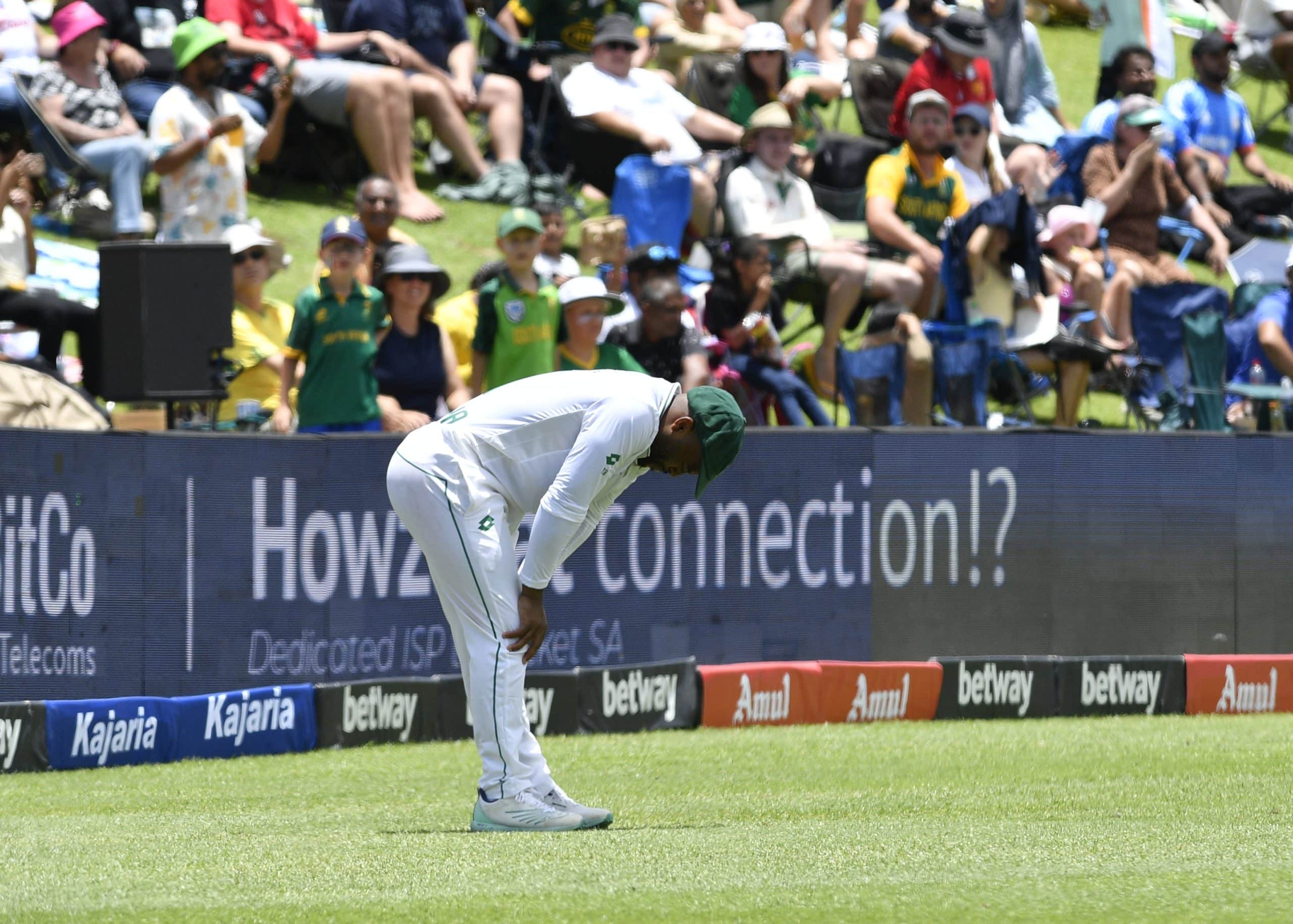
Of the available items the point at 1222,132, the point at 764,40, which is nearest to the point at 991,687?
the point at 764,40

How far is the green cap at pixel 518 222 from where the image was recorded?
10.7m

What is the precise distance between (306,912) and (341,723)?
4.32 meters

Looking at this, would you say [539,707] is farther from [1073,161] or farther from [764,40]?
[1073,161]

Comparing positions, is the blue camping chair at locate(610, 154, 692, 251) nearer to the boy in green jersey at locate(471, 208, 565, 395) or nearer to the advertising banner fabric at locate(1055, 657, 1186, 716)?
the boy in green jersey at locate(471, 208, 565, 395)

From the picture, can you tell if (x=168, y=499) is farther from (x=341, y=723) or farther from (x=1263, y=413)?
(x=1263, y=413)

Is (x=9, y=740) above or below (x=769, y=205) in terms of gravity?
below

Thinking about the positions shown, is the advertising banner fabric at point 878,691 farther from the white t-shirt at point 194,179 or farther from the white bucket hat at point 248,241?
the white t-shirt at point 194,179

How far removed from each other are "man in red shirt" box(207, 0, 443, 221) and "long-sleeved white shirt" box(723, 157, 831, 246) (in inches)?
89.9

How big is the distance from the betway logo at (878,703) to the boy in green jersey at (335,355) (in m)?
2.78

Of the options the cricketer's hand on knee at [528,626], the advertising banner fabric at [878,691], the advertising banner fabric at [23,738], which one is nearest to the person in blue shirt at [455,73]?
the advertising banner fabric at [878,691]

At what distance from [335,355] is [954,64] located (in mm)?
6516

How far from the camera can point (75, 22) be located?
1187 cm

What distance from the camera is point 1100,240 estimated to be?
14523 mm

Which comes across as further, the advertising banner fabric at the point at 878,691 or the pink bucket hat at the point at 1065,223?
the pink bucket hat at the point at 1065,223
